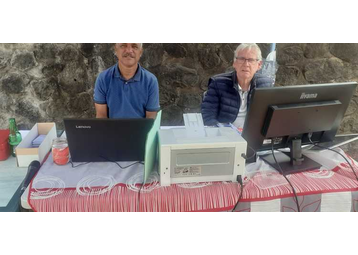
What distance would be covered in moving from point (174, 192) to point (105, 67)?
1.97 metres

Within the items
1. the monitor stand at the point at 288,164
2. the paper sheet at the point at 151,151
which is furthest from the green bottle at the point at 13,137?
the monitor stand at the point at 288,164

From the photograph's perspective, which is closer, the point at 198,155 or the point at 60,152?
the point at 198,155

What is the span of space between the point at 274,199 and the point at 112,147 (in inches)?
30.3

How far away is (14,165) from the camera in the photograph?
1441 mm

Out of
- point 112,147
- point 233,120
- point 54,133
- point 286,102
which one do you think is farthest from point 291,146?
point 54,133

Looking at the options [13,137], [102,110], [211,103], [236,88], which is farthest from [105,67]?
[13,137]

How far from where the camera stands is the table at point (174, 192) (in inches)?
48.1

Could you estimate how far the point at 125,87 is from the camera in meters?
2.27

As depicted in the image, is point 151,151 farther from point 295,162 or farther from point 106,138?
point 295,162

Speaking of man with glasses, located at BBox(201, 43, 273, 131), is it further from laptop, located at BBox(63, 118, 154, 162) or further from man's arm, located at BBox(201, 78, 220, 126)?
laptop, located at BBox(63, 118, 154, 162)

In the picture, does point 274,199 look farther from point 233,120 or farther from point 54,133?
point 54,133

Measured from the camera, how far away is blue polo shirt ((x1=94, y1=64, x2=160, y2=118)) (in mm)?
2256

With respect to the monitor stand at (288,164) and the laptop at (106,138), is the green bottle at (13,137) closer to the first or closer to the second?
the laptop at (106,138)

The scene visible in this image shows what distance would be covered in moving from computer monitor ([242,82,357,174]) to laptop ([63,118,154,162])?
19.1 inches
